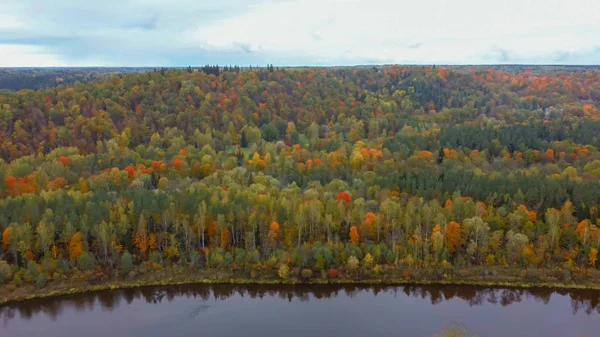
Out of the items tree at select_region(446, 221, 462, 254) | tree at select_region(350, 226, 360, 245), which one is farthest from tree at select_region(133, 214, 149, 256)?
tree at select_region(446, 221, 462, 254)

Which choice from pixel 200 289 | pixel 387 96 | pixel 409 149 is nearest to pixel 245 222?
pixel 200 289

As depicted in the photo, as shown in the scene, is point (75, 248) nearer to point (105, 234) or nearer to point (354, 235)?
point (105, 234)

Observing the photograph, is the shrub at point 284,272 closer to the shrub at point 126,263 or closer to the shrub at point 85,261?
the shrub at point 126,263

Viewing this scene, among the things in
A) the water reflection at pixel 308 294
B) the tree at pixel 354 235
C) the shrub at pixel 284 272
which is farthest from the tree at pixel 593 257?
the shrub at pixel 284 272

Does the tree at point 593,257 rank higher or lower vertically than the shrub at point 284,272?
higher

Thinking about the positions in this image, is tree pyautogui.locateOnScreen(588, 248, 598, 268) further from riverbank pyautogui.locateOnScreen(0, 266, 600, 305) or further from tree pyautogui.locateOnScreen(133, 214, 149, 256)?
tree pyautogui.locateOnScreen(133, 214, 149, 256)

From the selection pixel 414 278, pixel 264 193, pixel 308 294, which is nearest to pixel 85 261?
pixel 308 294

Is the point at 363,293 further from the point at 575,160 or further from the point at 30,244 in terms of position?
the point at 575,160
